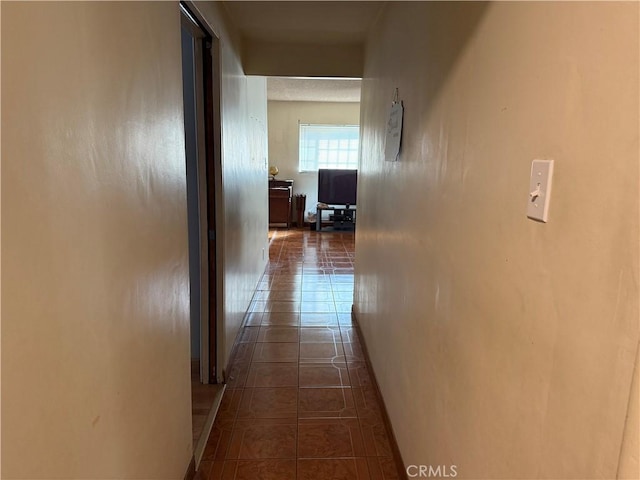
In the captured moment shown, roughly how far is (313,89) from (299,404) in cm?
540

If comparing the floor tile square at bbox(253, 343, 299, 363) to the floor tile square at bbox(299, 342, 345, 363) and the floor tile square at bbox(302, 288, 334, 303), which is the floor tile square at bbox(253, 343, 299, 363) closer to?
the floor tile square at bbox(299, 342, 345, 363)

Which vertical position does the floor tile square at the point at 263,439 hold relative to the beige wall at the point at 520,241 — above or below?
below

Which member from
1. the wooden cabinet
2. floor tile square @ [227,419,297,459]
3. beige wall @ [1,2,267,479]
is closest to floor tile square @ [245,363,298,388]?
floor tile square @ [227,419,297,459]

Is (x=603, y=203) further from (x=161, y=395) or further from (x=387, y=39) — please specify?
(x=387, y=39)

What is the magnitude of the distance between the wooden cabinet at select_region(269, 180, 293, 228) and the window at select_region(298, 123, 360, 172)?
72 centimetres

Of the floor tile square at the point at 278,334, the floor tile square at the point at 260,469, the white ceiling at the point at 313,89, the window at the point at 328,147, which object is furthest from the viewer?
the window at the point at 328,147

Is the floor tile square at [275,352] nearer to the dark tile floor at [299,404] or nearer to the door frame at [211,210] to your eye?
the dark tile floor at [299,404]

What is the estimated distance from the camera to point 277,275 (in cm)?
479

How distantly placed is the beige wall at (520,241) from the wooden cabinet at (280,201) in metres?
6.02

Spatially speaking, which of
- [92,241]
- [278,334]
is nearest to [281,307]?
[278,334]

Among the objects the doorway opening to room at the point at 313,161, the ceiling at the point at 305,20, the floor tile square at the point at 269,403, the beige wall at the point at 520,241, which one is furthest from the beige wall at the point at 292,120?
the beige wall at the point at 520,241

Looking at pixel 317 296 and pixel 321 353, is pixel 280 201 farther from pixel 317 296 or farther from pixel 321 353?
pixel 321 353

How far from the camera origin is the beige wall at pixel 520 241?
0.58m

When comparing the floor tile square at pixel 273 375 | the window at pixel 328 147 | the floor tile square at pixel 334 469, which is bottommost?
the floor tile square at pixel 334 469
